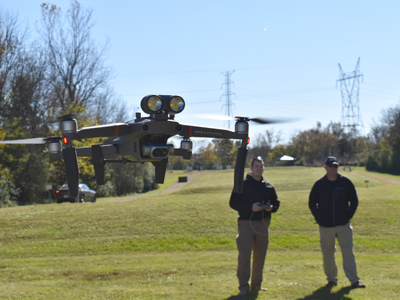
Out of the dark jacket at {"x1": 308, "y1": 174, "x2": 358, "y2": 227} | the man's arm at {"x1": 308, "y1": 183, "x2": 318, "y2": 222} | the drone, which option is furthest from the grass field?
the drone

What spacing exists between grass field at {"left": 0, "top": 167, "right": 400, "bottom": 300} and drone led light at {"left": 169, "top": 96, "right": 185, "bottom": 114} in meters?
4.65

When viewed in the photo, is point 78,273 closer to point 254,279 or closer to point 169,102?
point 254,279

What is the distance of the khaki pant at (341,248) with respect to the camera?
336 inches

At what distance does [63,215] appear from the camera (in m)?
18.9

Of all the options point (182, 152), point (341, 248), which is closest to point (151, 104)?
point (182, 152)

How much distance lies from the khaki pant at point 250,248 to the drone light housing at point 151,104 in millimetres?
4523

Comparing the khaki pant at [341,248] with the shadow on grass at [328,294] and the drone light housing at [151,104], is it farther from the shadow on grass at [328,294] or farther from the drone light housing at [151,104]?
the drone light housing at [151,104]

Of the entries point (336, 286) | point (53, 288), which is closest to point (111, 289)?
point (53, 288)

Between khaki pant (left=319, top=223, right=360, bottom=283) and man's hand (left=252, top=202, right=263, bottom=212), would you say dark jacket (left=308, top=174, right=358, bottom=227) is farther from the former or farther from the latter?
man's hand (left=252, top=202, right=263, bottom=212)

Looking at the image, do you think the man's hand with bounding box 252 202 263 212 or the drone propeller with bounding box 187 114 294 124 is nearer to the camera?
the drone propeller with bounding box 187 114 294 124

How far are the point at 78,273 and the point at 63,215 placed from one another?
323 inches

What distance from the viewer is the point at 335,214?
28.1ft

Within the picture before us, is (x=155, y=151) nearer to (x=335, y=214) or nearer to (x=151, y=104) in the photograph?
(x=151, y=104)

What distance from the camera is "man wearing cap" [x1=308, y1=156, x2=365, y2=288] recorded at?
8.55m
